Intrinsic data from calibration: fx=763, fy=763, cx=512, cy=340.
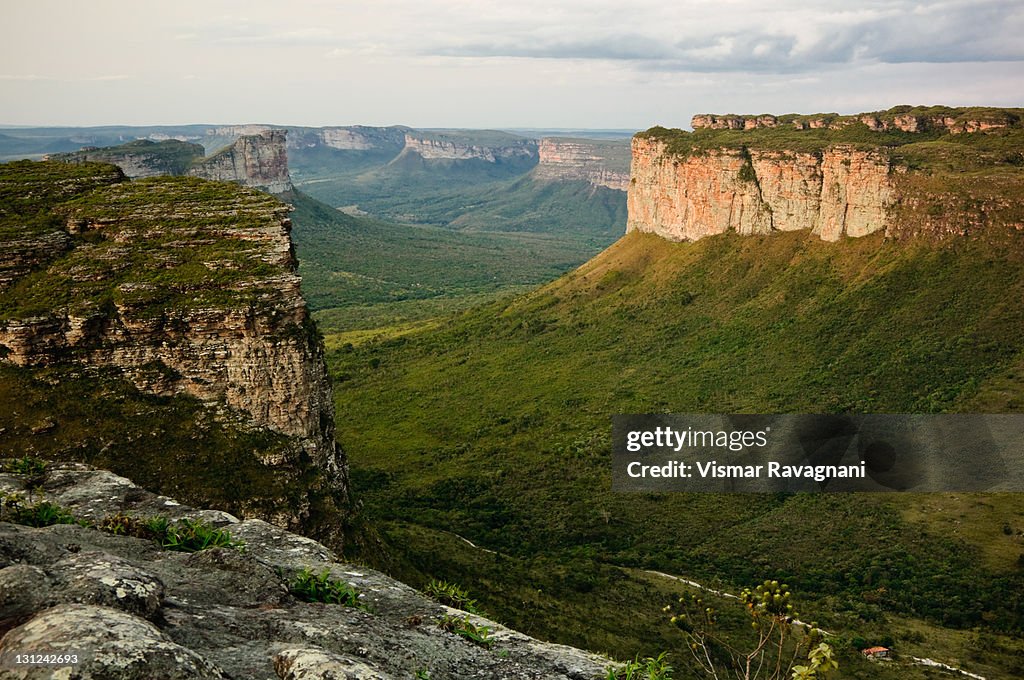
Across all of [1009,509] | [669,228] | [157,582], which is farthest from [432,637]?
[669,228]

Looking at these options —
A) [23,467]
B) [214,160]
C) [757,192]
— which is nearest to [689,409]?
[757,192]

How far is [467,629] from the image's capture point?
10867 mm

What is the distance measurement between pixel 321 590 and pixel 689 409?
4607 cm

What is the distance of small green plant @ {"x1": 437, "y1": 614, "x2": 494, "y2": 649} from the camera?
1069 cm

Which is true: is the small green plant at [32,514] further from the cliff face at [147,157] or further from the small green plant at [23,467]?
the cliff face at [147,157]

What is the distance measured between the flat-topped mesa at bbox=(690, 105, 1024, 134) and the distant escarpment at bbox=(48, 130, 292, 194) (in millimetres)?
97912

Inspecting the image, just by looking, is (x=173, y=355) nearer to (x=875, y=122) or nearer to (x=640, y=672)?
(x=640, y=672)

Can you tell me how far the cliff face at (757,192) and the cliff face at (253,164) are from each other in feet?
307

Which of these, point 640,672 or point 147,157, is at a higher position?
point 147,157

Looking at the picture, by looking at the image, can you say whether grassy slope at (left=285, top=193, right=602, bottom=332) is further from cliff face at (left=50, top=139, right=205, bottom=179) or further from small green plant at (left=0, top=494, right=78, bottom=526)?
small green plant at (left=0, top=494, right=78, bottom=526)

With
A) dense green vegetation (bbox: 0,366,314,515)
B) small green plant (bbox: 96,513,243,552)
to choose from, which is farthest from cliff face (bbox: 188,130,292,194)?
small green plant (bbox: 96,513,243,552)

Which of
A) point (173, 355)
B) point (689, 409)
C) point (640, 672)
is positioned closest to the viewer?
point (640, 672)

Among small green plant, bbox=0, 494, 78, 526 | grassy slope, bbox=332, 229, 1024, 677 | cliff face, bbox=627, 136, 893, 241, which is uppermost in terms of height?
cliff face, bbox=627, 136, 893, 241

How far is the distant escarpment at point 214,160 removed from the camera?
132875mm
